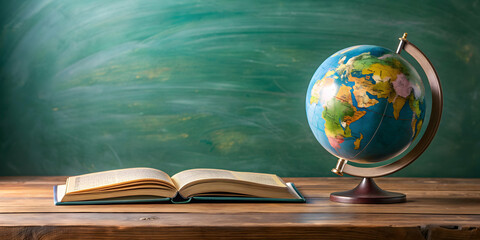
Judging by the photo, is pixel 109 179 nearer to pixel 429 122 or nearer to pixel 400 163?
pixel 400 163

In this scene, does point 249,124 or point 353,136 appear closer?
point 353,136

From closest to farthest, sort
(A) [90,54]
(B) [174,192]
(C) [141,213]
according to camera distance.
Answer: (C) [141,213]
(B) [174,192]
(A) [90,54]

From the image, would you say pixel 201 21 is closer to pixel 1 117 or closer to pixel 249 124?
pixel 249 124

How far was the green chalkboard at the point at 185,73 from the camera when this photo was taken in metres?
2.06

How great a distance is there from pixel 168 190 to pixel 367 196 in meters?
0.61

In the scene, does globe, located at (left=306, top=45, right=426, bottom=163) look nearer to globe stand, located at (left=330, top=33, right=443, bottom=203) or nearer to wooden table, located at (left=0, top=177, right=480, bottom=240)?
globe stand, located at (left=330, top=33, right=443, bottom=203)

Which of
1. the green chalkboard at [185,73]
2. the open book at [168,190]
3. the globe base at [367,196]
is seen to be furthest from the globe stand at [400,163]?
the green chalkboard at [185,73]

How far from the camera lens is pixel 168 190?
142 cm

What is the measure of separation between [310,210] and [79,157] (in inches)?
47.9

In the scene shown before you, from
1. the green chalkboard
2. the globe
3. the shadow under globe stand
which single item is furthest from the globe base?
the green chalkboard

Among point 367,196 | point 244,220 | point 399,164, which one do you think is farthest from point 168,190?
point 399,164

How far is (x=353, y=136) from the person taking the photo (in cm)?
133

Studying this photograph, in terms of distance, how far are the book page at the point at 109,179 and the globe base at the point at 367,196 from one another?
0.54m

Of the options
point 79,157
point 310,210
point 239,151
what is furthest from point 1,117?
point 310,210
